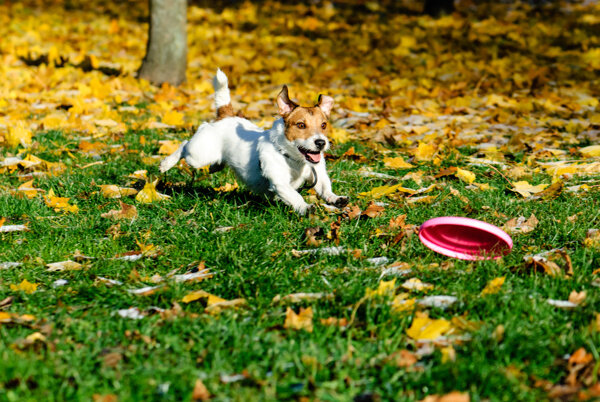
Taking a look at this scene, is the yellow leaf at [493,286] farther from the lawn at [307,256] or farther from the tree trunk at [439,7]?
the tree trunk at [439,7]

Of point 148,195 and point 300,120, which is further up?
point 300,120

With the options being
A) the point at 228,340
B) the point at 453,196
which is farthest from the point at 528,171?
the point at 228,340

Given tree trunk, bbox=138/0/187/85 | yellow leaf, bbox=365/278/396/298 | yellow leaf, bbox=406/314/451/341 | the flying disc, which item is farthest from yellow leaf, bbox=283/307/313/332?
tree trunk, bbox=138/0/187/85

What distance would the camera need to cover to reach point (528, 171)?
519 cm

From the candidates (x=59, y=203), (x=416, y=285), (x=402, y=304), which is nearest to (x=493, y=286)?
(x=416, y=285)

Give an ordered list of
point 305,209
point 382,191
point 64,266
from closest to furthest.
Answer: point 64,266 < point 305,209 < point 382,191

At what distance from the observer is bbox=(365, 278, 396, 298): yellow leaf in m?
2.78

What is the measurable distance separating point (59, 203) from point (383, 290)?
8.36ft

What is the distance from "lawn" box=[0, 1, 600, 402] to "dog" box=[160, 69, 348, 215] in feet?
0.54

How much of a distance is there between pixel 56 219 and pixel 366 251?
2103 mm

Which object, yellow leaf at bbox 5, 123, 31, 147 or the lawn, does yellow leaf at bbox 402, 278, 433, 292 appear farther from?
yellow leaf at bbox 5, 123, 31, 147

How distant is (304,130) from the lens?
4109 millimetres

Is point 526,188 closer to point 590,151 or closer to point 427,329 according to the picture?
Answer: point 590,151

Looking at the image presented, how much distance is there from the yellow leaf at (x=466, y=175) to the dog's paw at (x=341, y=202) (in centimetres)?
117
